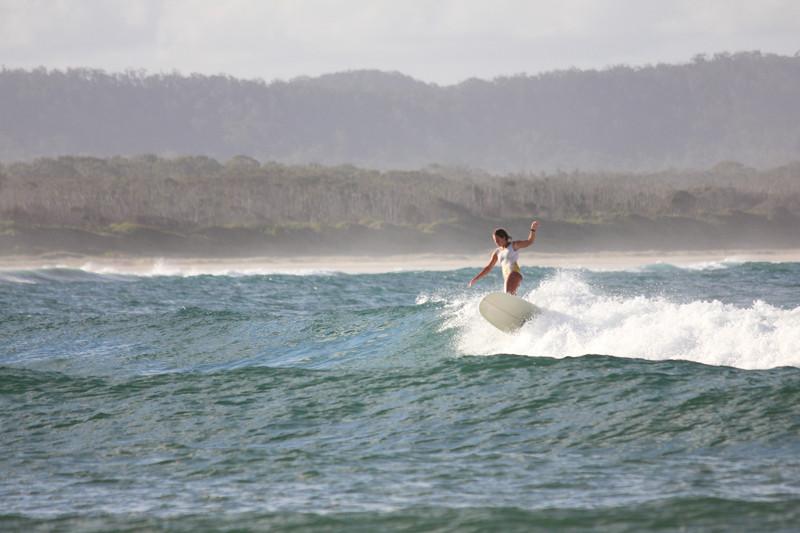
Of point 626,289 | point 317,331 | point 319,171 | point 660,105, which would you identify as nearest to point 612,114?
point 660,105

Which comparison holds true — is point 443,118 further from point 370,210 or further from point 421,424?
point 421,424

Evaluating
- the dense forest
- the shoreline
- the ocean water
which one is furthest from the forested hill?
the ocean water

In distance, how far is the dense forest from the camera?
5447cm

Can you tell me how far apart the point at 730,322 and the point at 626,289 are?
1715 centimetres

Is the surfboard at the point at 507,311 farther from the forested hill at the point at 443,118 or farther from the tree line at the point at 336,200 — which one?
the forested hill at the point at 443,118

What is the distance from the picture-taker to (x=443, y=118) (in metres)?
155

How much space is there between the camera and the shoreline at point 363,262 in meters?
43.6

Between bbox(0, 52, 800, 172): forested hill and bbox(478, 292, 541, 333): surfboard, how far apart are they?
12585 cm

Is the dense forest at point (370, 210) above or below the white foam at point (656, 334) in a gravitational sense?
above

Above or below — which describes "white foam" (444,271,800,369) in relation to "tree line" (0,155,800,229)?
below

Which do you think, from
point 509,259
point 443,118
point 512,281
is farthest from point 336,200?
point 443,118

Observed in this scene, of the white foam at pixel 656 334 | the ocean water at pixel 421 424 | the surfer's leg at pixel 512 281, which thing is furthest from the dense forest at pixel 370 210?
A: the white foam at pixel 656 334

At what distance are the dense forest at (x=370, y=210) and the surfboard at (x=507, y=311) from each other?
37.8 m

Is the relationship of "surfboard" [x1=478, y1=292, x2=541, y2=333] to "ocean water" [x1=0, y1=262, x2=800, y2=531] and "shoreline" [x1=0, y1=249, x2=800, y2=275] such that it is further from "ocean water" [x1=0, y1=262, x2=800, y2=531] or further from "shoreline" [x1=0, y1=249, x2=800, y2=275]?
"shoreline" [x1=0, y1=249, x2=800, y2=275]
